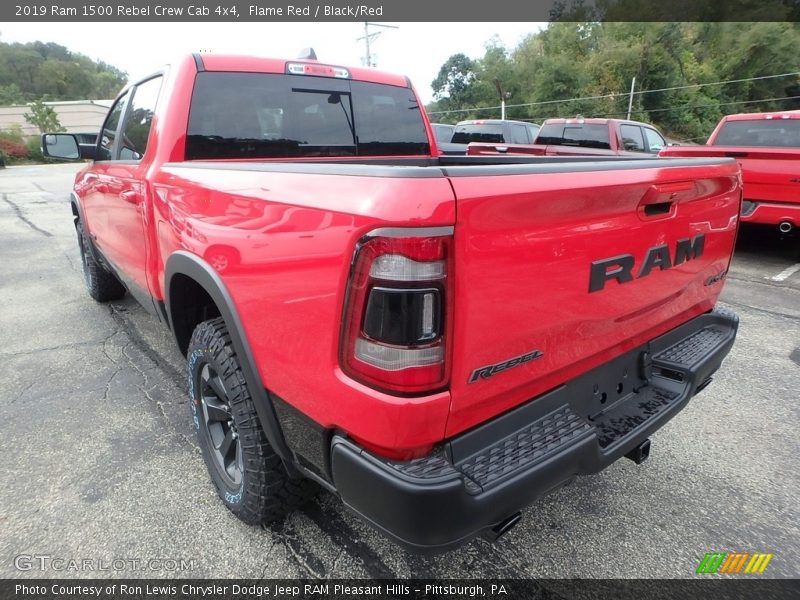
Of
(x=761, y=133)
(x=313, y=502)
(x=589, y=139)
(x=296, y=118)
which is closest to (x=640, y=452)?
(x=313, y=502)

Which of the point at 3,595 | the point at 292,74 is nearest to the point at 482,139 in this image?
the point at 292,74

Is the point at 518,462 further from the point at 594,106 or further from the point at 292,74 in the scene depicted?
the point at 594,106

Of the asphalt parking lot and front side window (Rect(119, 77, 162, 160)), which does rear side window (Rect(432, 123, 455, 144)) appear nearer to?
the asphalt parking lot

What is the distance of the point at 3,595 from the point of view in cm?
184

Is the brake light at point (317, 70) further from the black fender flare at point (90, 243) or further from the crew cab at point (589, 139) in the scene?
the crew cab at point (589, 139)

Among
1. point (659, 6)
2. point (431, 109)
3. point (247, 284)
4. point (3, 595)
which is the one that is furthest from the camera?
point (431, 109)

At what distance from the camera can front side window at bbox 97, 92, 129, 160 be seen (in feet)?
11.5

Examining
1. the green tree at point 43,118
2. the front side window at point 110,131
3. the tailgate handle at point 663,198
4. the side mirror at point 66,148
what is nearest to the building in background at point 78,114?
the green tree at point 43,118

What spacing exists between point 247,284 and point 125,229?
1893mm

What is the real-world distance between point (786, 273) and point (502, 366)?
6.42m

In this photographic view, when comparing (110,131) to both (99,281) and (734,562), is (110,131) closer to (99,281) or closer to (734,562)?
(99,281)

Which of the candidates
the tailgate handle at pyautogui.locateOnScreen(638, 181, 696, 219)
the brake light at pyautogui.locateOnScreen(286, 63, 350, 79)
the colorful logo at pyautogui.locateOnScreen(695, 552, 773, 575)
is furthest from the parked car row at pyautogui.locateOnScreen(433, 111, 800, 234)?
the colorful logo at pyautogui.locateOnScreen(695, 552, 773, 575)

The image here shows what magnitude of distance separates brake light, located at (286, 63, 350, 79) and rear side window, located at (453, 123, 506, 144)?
954 centimetres

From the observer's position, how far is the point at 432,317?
49.5 inches
